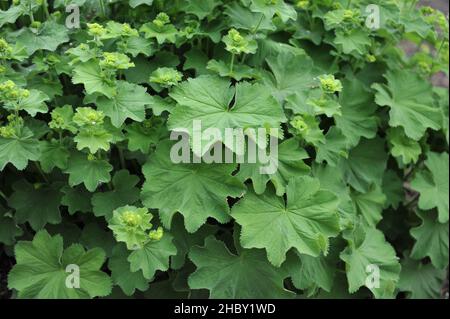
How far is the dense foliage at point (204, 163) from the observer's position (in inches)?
104

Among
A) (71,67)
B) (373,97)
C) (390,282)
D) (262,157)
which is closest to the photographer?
(262,157)

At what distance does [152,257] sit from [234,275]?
45cm

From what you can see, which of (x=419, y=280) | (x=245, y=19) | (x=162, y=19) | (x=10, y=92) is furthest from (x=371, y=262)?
(x=10, y=92)

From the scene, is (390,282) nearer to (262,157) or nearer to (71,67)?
(262,157)

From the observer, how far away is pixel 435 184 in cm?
371

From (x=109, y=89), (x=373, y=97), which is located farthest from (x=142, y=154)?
(x=373, y=97)

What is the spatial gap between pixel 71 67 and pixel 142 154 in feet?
2.00

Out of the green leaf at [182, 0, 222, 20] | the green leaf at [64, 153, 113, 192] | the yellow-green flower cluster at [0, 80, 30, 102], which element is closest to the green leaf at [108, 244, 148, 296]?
the green leaf at [64, 153, 113, 192]

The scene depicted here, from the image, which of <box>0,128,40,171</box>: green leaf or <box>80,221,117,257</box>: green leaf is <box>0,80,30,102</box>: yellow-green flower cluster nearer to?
<box>0,128,40,171</box>: green leaf

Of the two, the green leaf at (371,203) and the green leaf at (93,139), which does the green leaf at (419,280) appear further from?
the green leaf at (93,139)

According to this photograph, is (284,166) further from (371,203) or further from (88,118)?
(88,118)

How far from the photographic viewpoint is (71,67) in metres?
2.94

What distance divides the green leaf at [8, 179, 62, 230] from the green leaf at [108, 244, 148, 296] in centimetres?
40

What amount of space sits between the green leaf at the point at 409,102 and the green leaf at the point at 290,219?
0.94 metres
